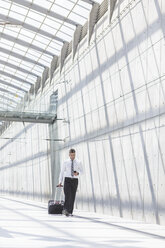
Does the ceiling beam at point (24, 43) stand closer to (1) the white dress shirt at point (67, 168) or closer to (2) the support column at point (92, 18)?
(2) the support column at point (92, 18)

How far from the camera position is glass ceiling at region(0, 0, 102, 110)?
24.7m

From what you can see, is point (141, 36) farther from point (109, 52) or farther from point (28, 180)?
point (28, 180)

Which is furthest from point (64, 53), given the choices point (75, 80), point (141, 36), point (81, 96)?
point (141, 36)

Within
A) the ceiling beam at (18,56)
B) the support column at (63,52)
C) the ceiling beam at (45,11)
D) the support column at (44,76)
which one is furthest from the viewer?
the support column at (44,76)

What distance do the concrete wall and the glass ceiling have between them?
1.88 meters

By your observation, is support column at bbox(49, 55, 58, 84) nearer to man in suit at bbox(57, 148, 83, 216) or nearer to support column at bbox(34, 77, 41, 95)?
support column at bbox(34, 77, 41, 95)

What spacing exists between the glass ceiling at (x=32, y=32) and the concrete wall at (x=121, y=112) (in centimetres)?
188

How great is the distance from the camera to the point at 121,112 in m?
16.0

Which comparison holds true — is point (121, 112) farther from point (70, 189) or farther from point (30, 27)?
point (30, 27)

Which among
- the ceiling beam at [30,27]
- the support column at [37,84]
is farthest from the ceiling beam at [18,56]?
the ceiling beam at [30,27]

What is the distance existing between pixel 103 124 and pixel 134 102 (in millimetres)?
3897

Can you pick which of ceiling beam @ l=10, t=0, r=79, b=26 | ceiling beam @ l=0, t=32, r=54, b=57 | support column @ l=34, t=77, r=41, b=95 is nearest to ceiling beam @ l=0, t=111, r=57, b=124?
ceiling beam @ l=0, t=32, r=54, b=57

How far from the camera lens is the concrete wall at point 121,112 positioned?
1266 cm

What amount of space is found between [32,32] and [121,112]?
49.2 ft
